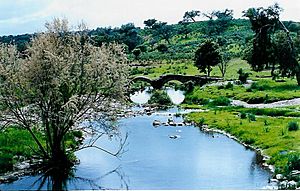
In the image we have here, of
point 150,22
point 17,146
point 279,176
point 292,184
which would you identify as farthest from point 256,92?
point 150,22

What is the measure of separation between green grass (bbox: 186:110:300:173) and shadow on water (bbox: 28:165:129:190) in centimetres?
938

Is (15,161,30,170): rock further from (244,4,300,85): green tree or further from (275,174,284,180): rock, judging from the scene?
(244,4,300,85): green tree

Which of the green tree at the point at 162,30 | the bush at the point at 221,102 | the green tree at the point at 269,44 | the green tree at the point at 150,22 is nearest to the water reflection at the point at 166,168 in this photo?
the bush at the point at 221,102

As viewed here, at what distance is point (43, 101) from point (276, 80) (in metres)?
50.4

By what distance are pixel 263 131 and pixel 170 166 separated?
11498 millimetres

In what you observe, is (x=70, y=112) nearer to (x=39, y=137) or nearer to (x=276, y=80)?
(x=39, y=137)

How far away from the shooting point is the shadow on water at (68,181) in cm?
3025

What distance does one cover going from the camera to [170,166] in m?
35.0

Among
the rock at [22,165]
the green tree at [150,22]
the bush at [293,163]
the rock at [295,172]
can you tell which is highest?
the green tree at [150,22]

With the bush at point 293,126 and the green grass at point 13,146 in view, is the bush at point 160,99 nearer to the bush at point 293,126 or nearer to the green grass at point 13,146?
the bush at point 293,126

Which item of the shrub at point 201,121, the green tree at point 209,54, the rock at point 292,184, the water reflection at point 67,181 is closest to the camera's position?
the rock at point 292,184

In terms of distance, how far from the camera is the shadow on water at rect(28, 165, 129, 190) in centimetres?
3025

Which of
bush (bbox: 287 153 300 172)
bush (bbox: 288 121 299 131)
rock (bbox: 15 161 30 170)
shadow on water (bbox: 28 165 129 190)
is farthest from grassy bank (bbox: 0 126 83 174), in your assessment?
bush (bbox: 288 121 299 131)

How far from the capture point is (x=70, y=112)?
32.6m
